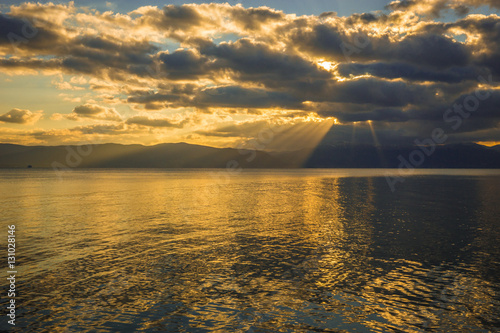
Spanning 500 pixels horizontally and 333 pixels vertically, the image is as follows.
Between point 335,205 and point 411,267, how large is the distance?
50388mm

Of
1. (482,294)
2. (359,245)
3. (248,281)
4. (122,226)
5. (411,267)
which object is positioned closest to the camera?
(482,294)

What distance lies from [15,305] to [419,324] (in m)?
24.6

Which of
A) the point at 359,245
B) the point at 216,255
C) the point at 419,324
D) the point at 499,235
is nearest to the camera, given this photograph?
the point at 419,324

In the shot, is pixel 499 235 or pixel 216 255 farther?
pixel 499 235

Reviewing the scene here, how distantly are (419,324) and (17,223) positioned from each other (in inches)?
2209

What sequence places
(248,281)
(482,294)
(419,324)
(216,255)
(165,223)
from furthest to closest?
1. (165,223)
2. (216,255)
3. (248,281)
4. (482,294)
5. (419,324)

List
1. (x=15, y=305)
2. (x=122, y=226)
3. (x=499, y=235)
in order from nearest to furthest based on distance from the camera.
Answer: (x=15, y=305), (x=499, y=235), (x=122, y=226)

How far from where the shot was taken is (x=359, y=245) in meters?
41.2

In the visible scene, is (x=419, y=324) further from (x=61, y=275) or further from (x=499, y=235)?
(x=499, y=235)

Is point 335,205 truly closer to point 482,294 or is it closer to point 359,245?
point 359,245

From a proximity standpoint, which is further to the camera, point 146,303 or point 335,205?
point 335,205

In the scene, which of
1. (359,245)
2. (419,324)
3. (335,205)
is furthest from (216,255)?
(335,205)

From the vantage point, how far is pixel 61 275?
2914 cm

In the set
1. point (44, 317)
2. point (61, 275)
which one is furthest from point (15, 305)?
point (61, 275)
